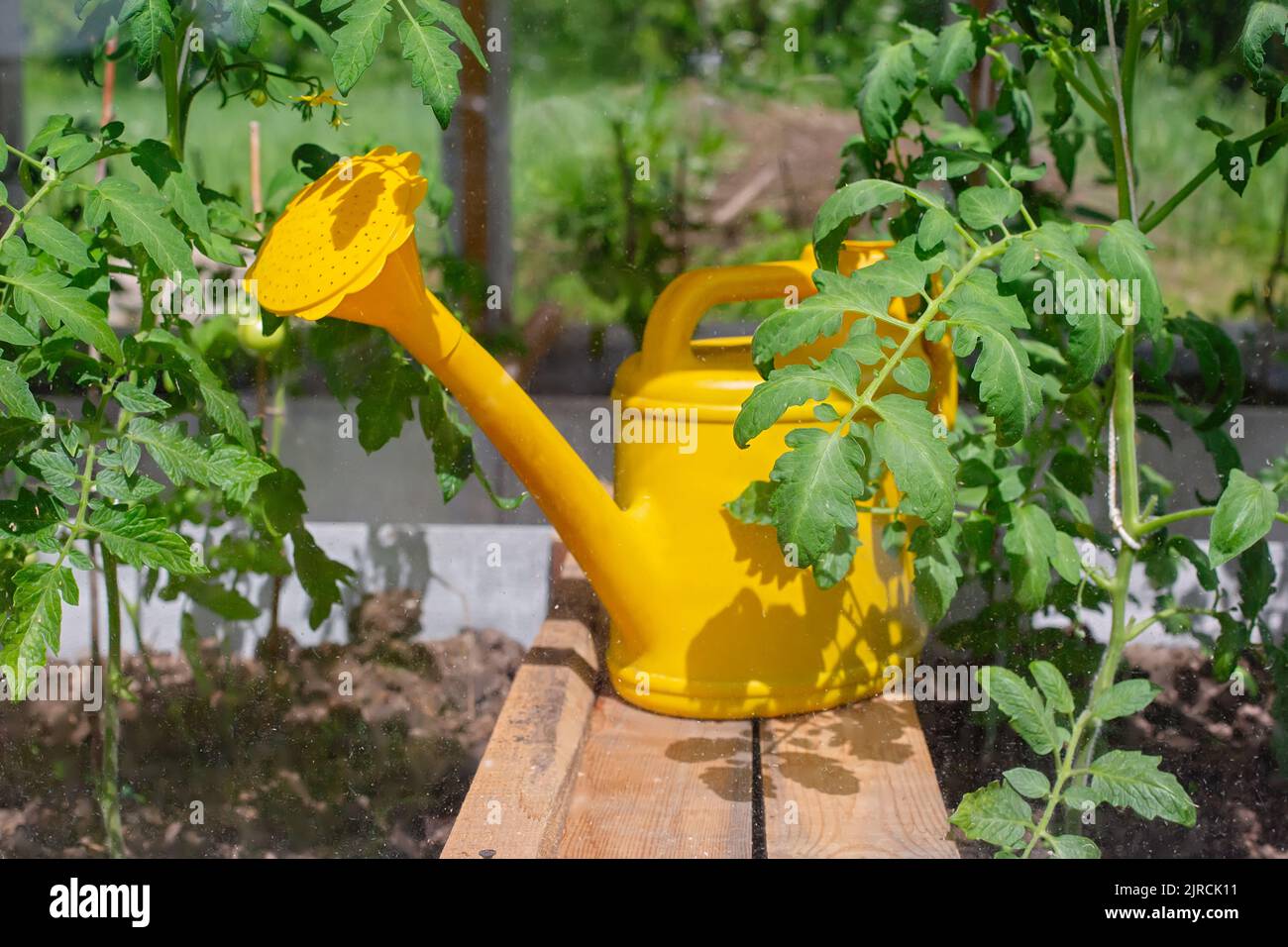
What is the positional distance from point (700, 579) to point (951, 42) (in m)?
0.53

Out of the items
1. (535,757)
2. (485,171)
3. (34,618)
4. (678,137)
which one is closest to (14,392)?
(34,618)

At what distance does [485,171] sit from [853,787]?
1.02 m

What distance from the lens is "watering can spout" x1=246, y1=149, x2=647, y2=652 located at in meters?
0.96

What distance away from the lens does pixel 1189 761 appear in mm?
1344

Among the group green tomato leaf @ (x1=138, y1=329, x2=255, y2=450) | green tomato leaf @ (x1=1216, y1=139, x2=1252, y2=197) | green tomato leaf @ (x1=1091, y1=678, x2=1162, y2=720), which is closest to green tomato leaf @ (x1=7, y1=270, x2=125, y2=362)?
green tomato leaf @ (x1=138, y1=329, x2=255, y2=450)

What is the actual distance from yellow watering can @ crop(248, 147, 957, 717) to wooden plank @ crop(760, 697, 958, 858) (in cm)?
3

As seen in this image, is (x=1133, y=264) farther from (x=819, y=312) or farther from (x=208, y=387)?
(x=208, y=387)

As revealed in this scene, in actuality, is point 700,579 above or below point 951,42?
below

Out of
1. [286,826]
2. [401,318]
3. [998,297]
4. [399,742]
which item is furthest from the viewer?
[399,742]

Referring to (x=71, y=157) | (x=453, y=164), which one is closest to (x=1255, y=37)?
(x=71, y=157)

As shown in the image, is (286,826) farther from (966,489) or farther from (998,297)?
(998,297)

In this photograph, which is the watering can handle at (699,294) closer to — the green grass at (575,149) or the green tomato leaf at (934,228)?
the green tomato leaf at (934,228)
